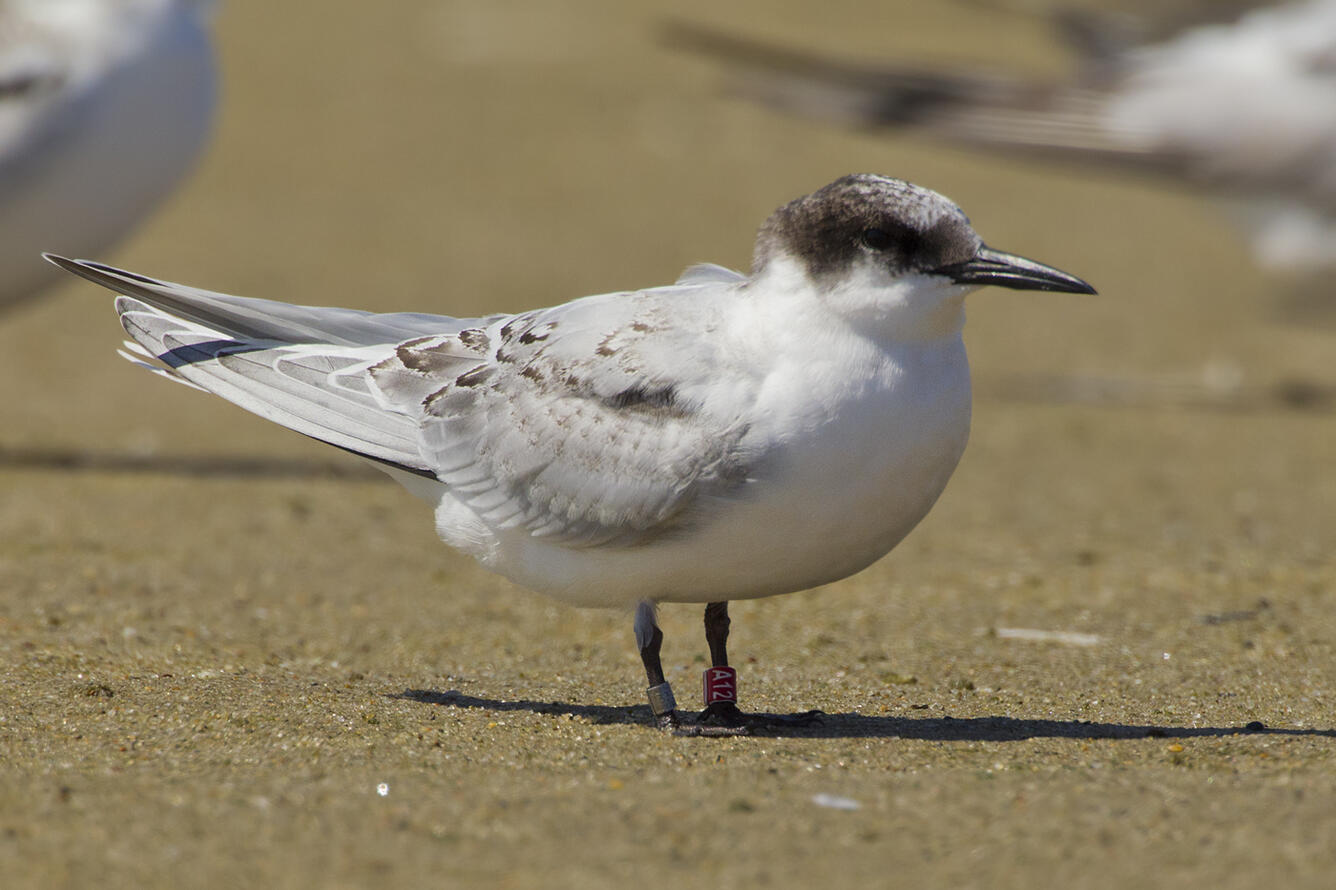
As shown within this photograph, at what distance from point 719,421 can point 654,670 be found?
0.63 metres

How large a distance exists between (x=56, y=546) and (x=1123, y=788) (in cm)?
386

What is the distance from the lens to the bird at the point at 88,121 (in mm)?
6891

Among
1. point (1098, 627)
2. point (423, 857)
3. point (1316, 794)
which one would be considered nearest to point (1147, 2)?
point (1098, 627)

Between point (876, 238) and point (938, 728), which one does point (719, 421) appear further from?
point (938, 728)

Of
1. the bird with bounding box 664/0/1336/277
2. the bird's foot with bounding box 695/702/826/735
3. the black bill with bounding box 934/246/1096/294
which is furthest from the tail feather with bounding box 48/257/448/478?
the bird with bounding box 664/0/1336/277

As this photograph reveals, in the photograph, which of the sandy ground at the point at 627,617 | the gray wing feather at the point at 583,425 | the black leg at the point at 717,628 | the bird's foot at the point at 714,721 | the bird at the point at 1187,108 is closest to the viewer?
the sandy ground at the point at 627,617

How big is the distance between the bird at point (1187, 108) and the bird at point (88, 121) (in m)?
3.98

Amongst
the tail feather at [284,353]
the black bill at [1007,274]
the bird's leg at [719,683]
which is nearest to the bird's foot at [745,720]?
the bird's leg at [719,683]

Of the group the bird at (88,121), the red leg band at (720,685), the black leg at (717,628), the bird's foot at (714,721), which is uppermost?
the bird at (88,121)

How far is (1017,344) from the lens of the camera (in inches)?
383

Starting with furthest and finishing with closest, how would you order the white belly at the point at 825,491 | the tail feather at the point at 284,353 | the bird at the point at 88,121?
the bird at the point at 88,121, the tail feather at the point at 284,353, the white belly at the point at 825,491

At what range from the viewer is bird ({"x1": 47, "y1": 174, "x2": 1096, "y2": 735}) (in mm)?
3404

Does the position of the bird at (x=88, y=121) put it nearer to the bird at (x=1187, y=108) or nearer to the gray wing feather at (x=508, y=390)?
the gray wing feather at (x=508, y=390)

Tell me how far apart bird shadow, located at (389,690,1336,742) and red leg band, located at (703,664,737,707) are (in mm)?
121
